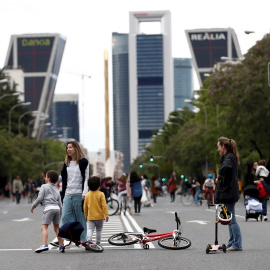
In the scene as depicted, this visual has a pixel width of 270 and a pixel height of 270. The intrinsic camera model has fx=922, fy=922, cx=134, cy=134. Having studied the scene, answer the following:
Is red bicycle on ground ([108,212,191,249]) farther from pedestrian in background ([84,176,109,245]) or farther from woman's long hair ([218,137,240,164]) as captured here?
woman's long hair ([218,137,240,164])

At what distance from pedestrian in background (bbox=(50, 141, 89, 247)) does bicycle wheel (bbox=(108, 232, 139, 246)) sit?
0.91 meters

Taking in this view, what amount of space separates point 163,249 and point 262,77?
37493 millimetres

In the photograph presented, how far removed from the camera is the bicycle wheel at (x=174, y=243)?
48.6ft

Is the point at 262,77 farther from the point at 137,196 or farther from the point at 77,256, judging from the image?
the point at 77,256

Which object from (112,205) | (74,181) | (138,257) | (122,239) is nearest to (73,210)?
(74,181)

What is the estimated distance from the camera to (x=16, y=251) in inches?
600

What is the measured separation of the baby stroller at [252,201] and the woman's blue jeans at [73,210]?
33.5 ft

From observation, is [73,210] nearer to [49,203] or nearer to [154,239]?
[49,203]

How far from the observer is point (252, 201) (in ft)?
80.9

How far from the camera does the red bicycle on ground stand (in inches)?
581

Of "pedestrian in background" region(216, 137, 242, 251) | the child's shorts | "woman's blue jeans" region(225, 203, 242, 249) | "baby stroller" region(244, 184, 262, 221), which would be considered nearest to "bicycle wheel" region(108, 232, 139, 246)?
the child's shorts

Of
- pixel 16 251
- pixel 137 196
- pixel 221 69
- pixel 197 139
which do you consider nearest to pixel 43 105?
pixel 197 139

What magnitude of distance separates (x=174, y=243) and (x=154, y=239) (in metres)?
0.33

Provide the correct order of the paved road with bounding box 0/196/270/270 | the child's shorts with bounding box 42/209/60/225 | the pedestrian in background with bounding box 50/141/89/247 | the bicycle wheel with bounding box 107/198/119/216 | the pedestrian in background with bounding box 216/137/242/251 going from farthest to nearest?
1. the bicycle wheel with bounding box 107/198/119/216
2. the child's shorts with bounding box 42/209/60/225
3. the pedestrian in background with bounding box 50/141/89/247
4. the pedestrian in background with bounding box 216/137/242/251
5. the paved road with bounding box 0/196/270/270
